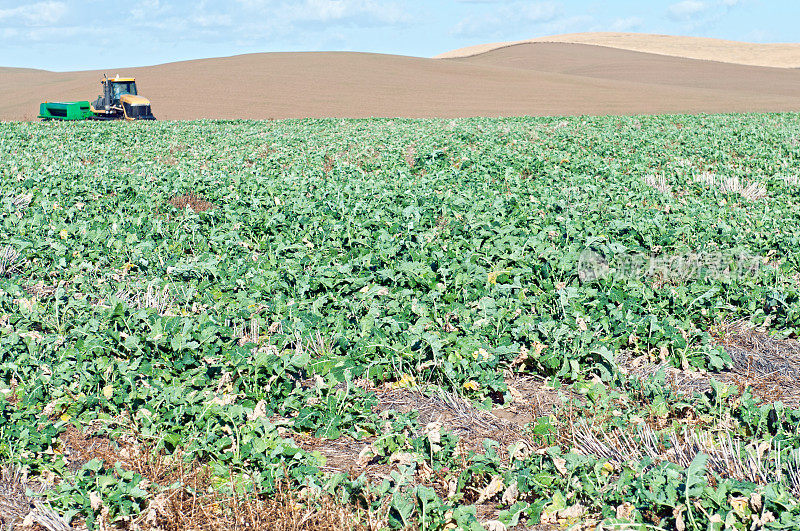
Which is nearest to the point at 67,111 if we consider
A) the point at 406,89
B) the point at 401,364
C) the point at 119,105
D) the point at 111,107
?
the point at 111,107

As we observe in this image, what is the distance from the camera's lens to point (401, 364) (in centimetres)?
470

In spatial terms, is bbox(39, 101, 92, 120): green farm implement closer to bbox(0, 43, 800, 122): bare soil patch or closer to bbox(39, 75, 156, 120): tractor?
bbox(39, 75, 156, 120): tractor

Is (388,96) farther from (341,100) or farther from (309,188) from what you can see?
(309,188)

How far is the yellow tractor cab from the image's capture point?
2948 cm

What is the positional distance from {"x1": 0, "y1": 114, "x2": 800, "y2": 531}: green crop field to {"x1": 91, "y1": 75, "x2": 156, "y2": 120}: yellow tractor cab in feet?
71.0

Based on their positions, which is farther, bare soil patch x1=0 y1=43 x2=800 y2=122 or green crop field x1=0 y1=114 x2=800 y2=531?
bare soil patch x1=0 y1=43 x2=800 y2=122

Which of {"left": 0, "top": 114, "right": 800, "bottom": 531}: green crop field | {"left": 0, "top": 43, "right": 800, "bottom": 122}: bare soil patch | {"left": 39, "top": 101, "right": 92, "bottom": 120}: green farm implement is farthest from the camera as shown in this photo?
{"left": 0, "top": 43, "right": 800, "bottom": 122}: bare soil patch

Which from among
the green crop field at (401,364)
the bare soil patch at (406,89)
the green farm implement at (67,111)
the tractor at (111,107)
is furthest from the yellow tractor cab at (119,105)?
the green crop field at (401,364)

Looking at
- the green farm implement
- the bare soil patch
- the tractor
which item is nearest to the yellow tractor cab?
the tractor

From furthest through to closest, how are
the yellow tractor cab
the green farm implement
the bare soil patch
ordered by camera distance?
the bare soil patch
the green farm implement
the yellow tractor cab

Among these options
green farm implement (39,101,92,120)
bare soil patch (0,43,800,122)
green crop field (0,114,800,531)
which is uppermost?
bare soil patch (0,43,800,122)

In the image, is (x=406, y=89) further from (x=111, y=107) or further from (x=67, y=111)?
(x=67, y=111)

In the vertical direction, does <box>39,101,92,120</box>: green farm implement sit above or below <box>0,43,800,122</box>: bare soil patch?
below

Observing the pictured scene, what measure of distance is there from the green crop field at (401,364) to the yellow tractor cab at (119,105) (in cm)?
2163
